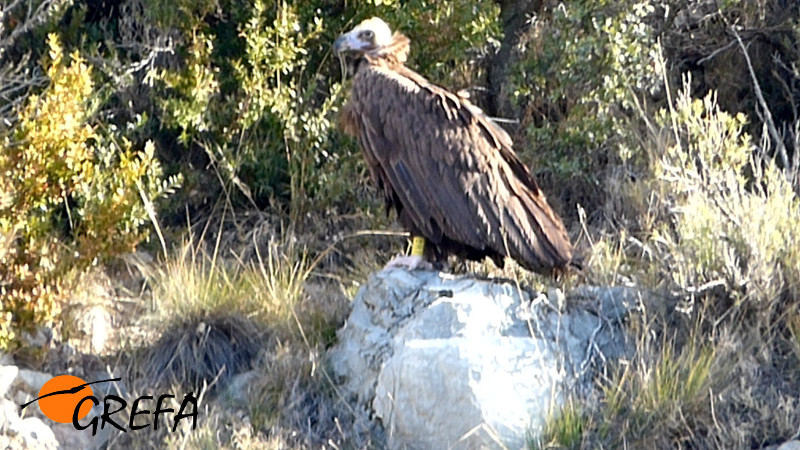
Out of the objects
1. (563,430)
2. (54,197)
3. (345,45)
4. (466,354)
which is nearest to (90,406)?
(54,197)

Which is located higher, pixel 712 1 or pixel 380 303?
pixel 712 1

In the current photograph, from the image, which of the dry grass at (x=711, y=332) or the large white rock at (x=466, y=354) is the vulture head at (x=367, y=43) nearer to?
the large white rock at (x=466, y=354)

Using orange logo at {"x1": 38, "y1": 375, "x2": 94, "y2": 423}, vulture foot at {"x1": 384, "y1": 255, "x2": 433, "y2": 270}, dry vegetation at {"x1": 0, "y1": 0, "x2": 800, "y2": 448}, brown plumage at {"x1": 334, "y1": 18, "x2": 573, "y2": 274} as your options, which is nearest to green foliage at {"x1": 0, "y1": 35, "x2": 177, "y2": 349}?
dry vegetation at {"x1": 0, "y1": 0, "x2": 800, "y2": 448}

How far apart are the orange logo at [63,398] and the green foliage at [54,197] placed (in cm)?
35

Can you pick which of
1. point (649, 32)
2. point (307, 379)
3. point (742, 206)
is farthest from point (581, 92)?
point (307, 379)

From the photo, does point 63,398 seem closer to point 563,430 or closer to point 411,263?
point 411,263

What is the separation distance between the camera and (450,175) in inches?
255

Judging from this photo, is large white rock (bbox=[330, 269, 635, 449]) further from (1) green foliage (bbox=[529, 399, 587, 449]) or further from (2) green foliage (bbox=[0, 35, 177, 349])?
(2) green foliage (bbox=[0, 35, 177, 349])

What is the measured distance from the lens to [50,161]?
22.3ft

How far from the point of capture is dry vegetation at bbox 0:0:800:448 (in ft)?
20.1

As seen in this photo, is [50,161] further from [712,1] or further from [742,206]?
[712,1]

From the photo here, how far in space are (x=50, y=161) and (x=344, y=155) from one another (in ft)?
7.59

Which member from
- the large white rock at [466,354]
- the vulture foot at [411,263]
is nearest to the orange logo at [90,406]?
the large white rock at [466,354]

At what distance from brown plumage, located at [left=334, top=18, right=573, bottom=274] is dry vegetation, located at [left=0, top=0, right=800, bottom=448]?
0.49 meters
